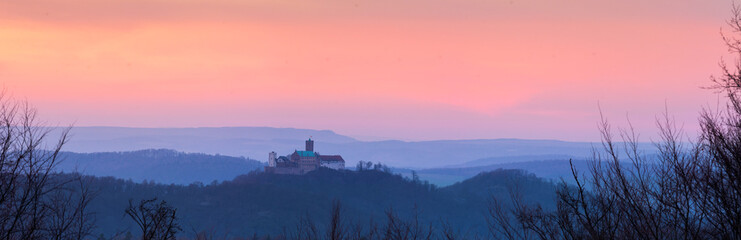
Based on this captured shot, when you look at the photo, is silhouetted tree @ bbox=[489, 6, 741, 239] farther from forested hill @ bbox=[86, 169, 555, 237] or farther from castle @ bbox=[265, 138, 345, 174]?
castle @ bbox=[265, 138, 345, 174]

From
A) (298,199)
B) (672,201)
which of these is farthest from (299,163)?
(672,201)

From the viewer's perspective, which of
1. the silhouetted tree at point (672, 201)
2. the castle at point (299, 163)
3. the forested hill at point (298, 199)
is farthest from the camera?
the castle at point (299, 163)

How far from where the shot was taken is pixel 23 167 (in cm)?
1105

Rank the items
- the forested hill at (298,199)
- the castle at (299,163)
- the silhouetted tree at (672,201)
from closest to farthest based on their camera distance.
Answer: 1. the silhouetted tree at (672,201)
2. the forested hill at (298,199)
3. the castle at (299,163)

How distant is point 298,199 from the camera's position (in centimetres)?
13875

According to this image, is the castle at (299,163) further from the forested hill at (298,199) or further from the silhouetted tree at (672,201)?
the silhouetted tree at (672,201)

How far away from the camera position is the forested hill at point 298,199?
130625mm

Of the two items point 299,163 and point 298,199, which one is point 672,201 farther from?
point 299,163

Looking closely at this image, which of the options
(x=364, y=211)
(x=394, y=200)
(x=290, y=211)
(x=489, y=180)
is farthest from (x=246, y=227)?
(x=489, y=180)

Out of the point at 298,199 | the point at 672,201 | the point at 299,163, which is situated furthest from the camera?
the point at 299,163

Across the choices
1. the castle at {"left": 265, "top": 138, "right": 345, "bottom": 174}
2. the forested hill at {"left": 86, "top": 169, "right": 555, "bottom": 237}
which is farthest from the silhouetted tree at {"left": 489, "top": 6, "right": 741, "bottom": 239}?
the castle at {"left": 265, "top": 138, "right": 345, "bottom": 174}

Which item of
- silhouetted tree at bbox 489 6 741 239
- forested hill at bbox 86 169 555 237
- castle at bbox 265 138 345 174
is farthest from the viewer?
castle at bbox 265 138 345 174

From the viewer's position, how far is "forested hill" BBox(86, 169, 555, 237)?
131 metres

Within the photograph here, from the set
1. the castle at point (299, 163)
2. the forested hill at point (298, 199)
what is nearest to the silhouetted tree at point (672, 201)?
the forested hill at point (298, 199)
